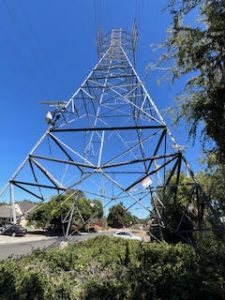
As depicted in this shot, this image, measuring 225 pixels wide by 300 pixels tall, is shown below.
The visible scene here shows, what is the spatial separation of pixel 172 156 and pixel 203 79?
2.18 metres

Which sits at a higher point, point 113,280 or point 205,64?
point 205,64

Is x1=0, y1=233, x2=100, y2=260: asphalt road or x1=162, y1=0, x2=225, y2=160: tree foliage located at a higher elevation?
x1=162, y1=0, x2=225, y2=160: tree foliage

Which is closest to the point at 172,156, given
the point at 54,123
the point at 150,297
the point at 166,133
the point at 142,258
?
the point at 166,133

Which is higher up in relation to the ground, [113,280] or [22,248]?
[22,248]

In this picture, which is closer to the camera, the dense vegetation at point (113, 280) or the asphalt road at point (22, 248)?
the dense vegetation at point (113, 280)

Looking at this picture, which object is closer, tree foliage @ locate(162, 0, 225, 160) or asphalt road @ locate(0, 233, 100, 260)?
tree foliage @ locate(162, 0, 225, 160)

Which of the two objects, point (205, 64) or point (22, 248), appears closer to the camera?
point (205, 64)

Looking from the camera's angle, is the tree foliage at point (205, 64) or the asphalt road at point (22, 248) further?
the asphalt road at point (22, 248)

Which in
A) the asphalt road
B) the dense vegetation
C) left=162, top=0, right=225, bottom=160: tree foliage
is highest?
left=162, top=0, right=225, bottom=160: tree foliage

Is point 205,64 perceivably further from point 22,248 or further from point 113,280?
point 22,248

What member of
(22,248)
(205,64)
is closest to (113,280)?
(205,64)

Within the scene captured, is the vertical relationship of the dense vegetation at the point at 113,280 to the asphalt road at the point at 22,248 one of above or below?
below

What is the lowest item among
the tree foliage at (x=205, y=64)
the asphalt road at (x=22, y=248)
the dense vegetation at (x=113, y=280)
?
the dense vegetation at (x=113, y=280)

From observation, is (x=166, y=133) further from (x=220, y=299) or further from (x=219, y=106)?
(x=220, y=299)
